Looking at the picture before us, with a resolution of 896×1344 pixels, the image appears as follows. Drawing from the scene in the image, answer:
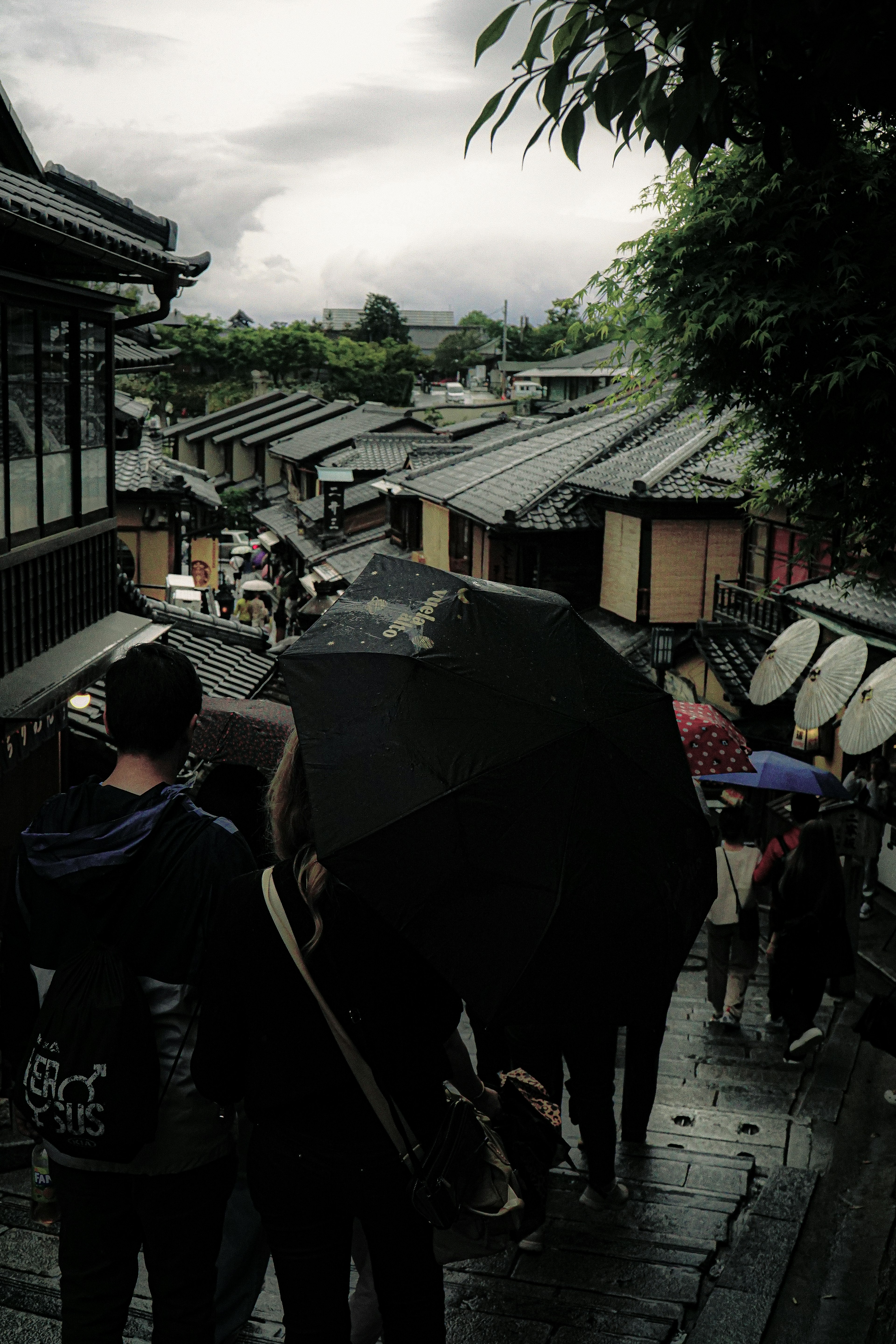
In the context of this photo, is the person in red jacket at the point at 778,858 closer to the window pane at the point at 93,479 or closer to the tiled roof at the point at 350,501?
the window pane at the point at 93,479

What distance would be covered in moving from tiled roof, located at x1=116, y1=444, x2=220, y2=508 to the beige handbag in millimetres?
18769

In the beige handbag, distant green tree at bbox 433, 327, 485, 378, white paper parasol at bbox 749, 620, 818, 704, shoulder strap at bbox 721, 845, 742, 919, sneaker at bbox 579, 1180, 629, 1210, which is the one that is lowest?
sneaker at bbox 579, 1180, 629, 1210

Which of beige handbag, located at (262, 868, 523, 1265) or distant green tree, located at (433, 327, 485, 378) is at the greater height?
distant green tree, located at (433, 327, 485, 378)

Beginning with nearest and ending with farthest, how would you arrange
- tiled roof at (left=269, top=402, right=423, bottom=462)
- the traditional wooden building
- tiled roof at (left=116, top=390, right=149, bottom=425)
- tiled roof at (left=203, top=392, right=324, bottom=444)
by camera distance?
the traditional wooden building, tiled roof at (left=116, top=390, right=149, bottom=425), tiled roof at (left=269, top=402, right=423, bottom=462), tiled roof at (left=203, top=392, right=324, bottom=444)

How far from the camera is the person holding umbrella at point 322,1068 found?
2.68 meters

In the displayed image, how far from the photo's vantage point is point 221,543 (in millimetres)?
57000

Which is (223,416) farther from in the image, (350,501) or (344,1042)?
(344,1042)

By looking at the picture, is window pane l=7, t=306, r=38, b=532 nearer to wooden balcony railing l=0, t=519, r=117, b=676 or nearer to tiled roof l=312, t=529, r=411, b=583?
wooden balcony railing l=0, t=519, r=117, b=676

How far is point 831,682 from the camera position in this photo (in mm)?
13273

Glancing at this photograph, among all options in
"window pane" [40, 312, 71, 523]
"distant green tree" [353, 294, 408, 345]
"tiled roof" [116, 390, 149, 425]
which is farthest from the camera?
"distant green tree" [353, 294, 408, 345]

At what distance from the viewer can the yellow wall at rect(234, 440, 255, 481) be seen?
6025 cm

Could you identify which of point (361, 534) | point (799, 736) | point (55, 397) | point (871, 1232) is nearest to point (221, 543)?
point (361, 534)

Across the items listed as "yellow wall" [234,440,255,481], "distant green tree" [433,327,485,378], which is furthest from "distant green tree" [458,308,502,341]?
"yellow wall" [234,440,255,481]

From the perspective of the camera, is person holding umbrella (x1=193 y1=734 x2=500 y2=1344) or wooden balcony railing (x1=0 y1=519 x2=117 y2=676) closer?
person holding umbrella (x1=193 y1=734 x2=500 y2=1344)
